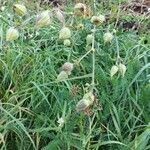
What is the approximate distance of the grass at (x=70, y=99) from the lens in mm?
1906

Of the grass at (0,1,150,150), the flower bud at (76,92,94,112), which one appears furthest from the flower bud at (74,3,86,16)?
the flower bud at (76,92,94,112)

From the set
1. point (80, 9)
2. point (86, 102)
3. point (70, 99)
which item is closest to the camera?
point (86, 102)

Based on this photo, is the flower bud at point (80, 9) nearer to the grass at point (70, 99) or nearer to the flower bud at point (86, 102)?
the grass at point (70, 99)

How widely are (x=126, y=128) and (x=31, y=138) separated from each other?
0.41 metres

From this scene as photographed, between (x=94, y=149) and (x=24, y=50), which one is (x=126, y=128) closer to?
(x=94, y=149)

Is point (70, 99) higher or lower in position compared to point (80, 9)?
lower

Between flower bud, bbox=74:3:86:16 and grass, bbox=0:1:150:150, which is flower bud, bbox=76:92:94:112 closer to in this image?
grass, bbox=0:1:150:150

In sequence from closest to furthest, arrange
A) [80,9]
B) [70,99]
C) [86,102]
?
[86,102], [80,9], [70,99]

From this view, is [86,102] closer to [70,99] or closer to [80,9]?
[80,9]

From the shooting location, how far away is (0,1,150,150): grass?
191 centimetres

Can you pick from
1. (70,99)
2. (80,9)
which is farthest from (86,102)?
(70,99)

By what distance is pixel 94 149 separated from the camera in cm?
192

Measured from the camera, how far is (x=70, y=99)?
6.77ft

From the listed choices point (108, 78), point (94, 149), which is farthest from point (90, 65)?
point (94, 149)
